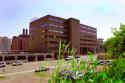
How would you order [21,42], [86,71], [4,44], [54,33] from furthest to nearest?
[4,44] → [21,42] → [54,33] → [86,71]

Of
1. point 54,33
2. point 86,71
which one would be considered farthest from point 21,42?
point 86,71

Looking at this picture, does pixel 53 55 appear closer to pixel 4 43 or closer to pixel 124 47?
pixel 124 47

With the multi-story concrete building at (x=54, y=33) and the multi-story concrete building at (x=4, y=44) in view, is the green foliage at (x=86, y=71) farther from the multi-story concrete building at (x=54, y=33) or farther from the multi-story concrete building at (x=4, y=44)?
the multi-story concrete building at (x=4, y=44)

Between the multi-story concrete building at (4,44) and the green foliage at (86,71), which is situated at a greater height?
the multi-story concrete building at (4,44)

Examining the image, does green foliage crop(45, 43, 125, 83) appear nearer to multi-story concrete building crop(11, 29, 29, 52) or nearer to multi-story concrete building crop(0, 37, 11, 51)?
multi-story concrete building crop(11, 29, 29, 52)

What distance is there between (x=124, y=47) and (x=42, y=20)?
66366 mm

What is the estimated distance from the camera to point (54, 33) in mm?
85812

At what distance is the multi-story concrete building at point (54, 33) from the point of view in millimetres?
83981

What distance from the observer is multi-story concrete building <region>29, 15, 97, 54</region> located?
276 ft

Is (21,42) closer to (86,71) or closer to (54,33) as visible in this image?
(54,33)

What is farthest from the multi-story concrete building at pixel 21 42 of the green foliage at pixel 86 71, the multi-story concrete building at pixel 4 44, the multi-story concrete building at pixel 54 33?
the green foliage at pixel 86 71

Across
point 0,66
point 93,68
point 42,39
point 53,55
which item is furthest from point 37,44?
point 93,68

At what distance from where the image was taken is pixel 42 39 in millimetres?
86000

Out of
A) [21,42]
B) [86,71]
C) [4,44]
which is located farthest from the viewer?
[4,44]
